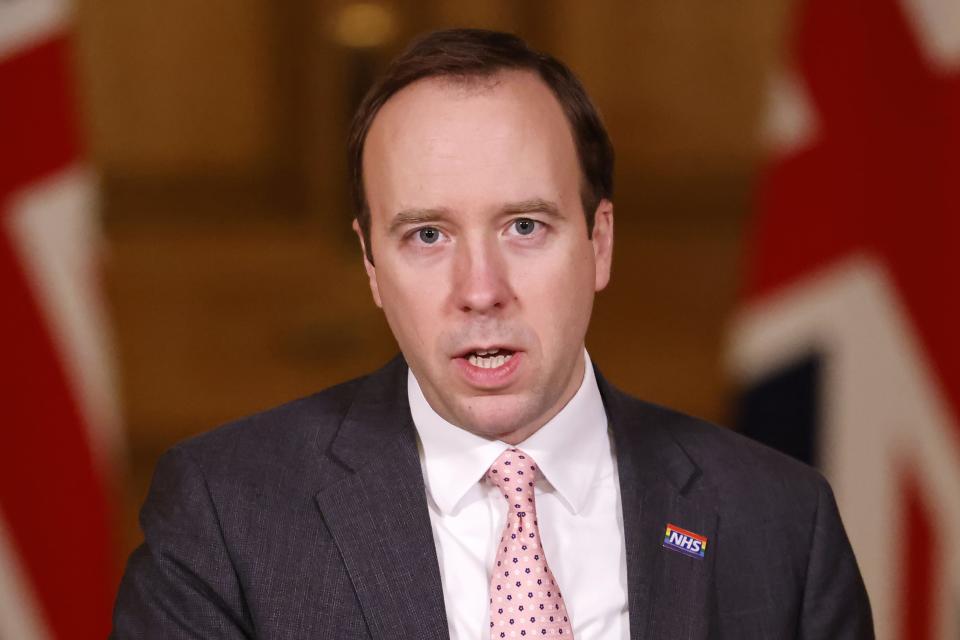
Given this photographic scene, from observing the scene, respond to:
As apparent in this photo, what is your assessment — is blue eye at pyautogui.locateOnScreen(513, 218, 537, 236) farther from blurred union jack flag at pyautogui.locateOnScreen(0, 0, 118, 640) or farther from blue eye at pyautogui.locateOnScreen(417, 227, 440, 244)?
blurred union jack flag at pyautogui.locateOnScreen(0, 0, 118, 640)

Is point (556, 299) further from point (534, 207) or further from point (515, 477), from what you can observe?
point (515, 477)

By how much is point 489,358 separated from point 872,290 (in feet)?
4.65

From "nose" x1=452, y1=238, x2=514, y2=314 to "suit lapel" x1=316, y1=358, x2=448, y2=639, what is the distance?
24 cm

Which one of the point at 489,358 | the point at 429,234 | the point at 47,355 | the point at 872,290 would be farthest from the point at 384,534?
the point at 872,290

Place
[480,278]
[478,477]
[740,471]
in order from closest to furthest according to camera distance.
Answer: [480,278], [478,477], [740,471]

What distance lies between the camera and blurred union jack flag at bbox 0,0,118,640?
262 centimetres

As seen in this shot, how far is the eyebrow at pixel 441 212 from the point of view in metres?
1.50

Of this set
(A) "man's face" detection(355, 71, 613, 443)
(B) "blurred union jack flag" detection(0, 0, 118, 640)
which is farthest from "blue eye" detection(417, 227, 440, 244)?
(B) "blurred union jack flag" detection(0, 0, 118, 640)

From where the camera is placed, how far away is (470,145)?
4.91 ft

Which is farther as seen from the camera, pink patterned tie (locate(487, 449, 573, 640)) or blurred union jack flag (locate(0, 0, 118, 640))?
blurred union jack flag (locate(0, 0, 118, 640))

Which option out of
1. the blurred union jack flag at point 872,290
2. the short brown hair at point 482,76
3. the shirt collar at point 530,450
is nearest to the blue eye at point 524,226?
the short brown hair at point 482,76

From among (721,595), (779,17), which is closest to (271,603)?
(721,595)

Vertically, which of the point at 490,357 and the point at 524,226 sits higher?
the point at 524,226

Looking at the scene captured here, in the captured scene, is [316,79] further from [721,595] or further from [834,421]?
[721,595]
